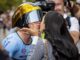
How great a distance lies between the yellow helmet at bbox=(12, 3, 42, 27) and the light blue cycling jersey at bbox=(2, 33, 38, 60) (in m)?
0.23

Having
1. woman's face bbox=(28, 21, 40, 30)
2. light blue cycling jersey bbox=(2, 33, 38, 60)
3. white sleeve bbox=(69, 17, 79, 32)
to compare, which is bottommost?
light blue cycling jersey bbox=(2, 33, 38, 60)

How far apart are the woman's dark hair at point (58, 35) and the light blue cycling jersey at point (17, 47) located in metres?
0.41

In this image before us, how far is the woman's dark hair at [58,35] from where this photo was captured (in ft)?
17.3

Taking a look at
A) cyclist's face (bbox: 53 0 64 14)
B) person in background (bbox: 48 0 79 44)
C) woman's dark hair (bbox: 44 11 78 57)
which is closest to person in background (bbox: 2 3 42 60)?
woman's dark hair (bbox: 44 11 78 57)

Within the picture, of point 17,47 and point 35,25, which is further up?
point 35,25

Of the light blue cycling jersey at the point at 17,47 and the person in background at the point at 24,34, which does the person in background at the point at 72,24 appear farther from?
the light blue cycling jersey at the point at 17,47

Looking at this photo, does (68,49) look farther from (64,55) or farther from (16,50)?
(16,50)

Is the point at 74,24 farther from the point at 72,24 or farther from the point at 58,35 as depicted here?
the point at 58,35

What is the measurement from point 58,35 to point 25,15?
29.3 inches

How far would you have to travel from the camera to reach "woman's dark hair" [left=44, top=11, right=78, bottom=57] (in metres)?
5.27

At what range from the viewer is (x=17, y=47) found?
5.66 metres

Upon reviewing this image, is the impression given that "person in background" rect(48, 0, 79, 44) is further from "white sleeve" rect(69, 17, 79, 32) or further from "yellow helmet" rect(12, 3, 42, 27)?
"yellow helmet" rect(12, 3, 42, 27)

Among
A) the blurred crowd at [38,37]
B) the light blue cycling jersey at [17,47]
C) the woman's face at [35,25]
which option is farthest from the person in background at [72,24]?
the light blue cycling jersey at [17,47]

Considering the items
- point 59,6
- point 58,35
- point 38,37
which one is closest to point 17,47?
point 38,37
